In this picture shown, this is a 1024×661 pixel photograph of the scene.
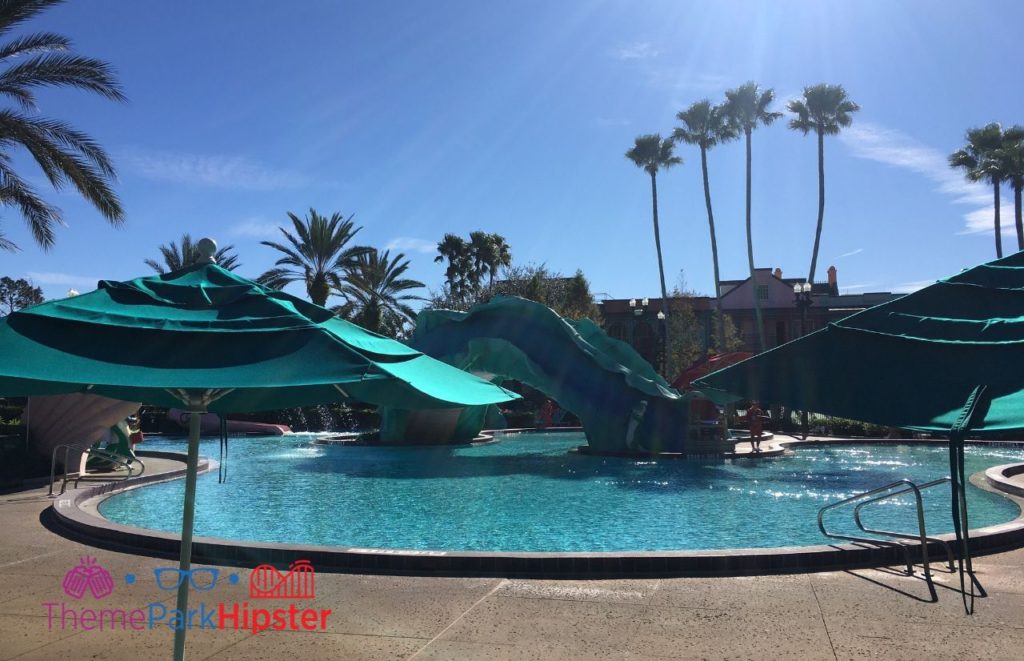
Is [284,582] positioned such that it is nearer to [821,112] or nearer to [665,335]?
[665,335]

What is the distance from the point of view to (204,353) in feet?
12.1

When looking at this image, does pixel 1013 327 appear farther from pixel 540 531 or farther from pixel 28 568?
pixel 28 568

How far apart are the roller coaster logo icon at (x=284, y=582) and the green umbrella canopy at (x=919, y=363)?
4.13m

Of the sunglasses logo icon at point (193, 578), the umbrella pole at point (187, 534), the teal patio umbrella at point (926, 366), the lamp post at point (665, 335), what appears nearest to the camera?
the teal patio umbrella at point (926, 366)

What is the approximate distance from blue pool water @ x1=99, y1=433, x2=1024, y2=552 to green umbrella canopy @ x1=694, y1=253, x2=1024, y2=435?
17.8 ft

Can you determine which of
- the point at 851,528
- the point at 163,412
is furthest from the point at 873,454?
the point at 163,412

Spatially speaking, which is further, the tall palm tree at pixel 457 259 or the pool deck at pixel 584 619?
the tall palm tree at pixel 457 259

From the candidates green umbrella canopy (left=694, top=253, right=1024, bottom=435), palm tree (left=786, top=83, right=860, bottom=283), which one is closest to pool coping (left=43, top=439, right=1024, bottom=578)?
green umbrella canopy (left=694, top=253, right=1024, bottom=435)

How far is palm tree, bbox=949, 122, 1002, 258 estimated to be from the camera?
141 feet

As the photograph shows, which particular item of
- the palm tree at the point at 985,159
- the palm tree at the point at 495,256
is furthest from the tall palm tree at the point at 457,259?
the palm tree at the point at 985,159

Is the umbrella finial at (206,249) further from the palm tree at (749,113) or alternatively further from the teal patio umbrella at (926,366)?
the palm tree at (749,113)

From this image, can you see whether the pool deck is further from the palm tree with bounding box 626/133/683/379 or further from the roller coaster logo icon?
the palm tree with bounding box 626/133/683/379

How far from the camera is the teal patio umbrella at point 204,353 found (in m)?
3.49

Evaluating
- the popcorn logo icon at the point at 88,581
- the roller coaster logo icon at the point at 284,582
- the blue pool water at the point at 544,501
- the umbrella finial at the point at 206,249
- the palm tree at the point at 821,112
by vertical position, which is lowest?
the blue pool water at the point at 544,501
